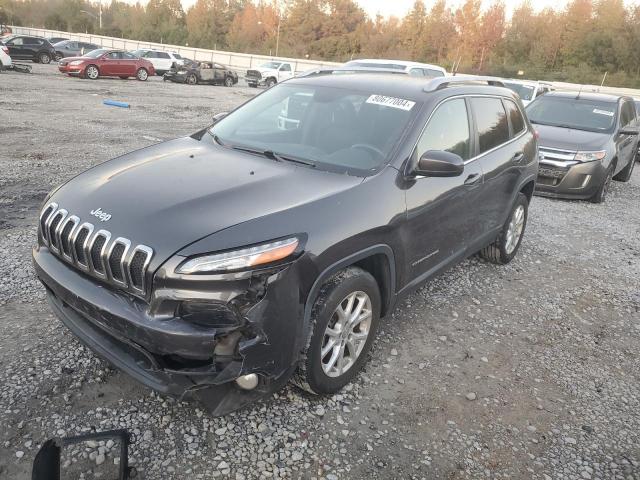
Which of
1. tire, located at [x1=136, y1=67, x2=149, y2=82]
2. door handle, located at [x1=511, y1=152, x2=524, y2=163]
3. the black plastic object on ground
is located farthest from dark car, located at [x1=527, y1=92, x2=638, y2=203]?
tire, located at [x1=136, y1=67, x2=149, y2=82]

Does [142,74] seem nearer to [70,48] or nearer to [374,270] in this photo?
[70,48]

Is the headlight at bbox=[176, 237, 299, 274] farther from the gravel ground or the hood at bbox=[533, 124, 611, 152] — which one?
the hood at bbox=[533, 124, 611, 152]

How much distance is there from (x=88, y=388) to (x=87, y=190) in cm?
112

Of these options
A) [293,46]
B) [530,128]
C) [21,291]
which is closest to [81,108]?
[21,291]

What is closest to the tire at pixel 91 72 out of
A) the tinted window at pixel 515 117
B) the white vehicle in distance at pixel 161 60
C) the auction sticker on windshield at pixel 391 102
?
→ the white vehicle in distance at pixel 161 60

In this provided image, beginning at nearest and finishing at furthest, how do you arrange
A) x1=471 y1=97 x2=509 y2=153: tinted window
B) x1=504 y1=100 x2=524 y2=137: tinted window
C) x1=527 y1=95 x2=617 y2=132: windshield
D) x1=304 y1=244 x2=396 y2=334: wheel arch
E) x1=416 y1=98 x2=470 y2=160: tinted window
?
x1=304 y1=244 x2=396 y2=334: wheel arch < x1=416 y1=98 x2=470 y2=160: tinted window < x1=471 y1=97 x2=509 y2=153: tinted window < x1=504 y1=100 x2=524 y2=137: tinted window < x1=527 y1=95 x2=617 y2=132: windshield

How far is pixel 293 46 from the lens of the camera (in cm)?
7338

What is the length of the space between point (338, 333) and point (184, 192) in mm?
1159

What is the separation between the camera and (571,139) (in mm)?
8188

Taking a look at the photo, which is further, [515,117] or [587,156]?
[587,156]

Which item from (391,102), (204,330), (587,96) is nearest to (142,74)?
(587,96)

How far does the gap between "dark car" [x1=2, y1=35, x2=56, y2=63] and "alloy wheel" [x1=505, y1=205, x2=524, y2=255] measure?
1180 inches

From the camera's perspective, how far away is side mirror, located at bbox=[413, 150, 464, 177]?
3.09m

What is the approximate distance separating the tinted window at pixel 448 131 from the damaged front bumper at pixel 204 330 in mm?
1517
